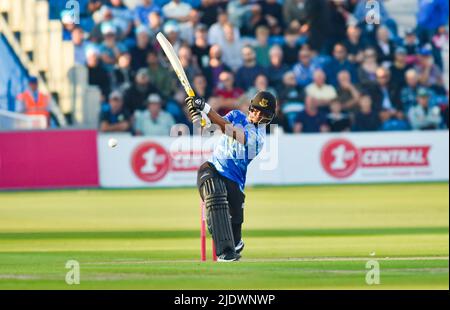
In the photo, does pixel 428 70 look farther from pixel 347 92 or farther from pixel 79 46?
pixel 79 46

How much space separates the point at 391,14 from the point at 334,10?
5.46 feet

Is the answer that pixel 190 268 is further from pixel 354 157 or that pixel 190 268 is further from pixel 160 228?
pixel 354 157

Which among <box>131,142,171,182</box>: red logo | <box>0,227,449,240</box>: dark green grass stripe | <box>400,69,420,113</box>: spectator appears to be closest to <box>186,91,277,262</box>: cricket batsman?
<box>0,227,449,240</box>: dark green grass stripe

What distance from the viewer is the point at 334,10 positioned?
27.4 metres

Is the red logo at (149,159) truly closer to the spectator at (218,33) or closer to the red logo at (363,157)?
the spectator at (218,33)

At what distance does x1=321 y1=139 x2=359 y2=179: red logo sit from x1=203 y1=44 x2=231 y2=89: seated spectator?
280 centimetres

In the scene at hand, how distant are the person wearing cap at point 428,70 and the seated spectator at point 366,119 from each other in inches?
62.3

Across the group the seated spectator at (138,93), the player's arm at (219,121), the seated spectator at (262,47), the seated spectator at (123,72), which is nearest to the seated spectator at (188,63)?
the seated spectator at (138,93)

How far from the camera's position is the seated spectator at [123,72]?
84.5 ft

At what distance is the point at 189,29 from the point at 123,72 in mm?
1906

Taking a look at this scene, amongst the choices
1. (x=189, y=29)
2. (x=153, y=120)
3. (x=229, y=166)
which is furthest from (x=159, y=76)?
(x=229, y=166)

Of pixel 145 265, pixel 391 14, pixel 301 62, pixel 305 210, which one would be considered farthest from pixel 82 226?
pixel 391 14

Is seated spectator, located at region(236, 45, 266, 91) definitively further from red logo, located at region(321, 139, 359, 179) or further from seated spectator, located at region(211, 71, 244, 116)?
red logo, located at region(321, 139, 359, 179)

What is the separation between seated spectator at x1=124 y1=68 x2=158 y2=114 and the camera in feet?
84.2
